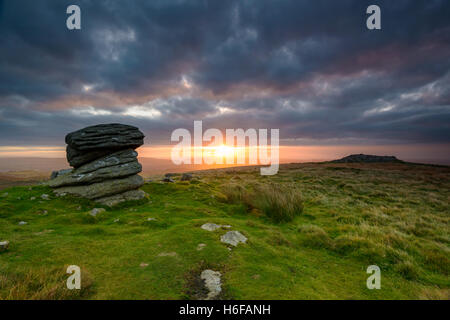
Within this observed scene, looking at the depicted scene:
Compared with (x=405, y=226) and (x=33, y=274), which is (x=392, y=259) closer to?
(x=405, y=226)

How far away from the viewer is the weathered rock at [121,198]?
1309 cm

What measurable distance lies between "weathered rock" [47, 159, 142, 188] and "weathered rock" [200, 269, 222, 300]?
12528 millimetres

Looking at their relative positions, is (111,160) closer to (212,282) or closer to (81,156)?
(81,156)

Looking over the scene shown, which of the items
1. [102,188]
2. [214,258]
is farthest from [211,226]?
[102,188]

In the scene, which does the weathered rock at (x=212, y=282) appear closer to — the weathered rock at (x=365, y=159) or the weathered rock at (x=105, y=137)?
the weathered rock at (x=105, y=137)

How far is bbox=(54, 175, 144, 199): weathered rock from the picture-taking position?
1336 cm

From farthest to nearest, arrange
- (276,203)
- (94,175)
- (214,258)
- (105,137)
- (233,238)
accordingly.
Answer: (105,137), (94,175), (276,203), (233,238), (214,258)

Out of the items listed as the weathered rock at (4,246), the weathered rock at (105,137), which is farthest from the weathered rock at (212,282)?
the weathered rock at (105,137)

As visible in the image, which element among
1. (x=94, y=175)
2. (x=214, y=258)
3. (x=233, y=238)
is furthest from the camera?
(x=94, y=175)

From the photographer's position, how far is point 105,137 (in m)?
15.3

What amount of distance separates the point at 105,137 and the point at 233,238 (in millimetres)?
13531

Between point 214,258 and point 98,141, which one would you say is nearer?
point 214,258
